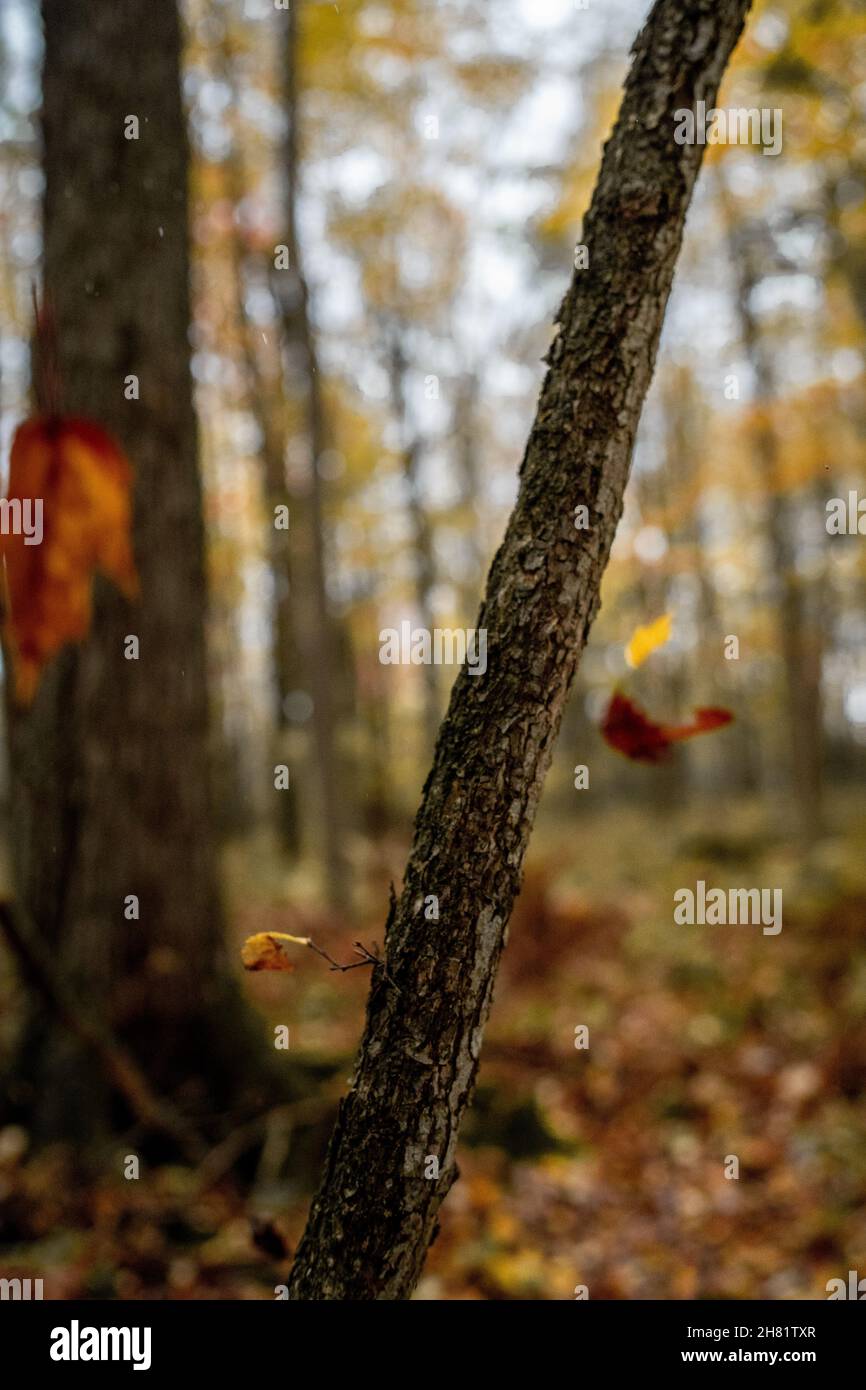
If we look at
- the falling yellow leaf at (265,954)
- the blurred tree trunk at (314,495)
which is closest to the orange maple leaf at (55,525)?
the falling yellow leaf at (265,954)

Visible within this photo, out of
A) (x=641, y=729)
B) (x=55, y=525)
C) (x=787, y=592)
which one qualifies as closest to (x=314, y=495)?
(x=787, y=592)

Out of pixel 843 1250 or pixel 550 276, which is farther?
pixel 550 276

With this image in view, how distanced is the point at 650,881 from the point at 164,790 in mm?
9235

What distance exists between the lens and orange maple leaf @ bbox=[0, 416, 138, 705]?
195 centimetres

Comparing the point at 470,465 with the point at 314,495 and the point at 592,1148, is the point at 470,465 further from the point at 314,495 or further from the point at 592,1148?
the point at 592,1148

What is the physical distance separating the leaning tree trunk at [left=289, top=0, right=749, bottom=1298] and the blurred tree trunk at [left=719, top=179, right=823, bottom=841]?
7.94 meters

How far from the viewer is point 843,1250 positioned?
376 cm

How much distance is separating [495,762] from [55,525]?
3.84 feet

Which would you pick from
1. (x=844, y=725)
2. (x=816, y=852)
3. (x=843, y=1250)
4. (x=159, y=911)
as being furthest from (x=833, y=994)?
(x=844, y=725)

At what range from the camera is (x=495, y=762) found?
1453 mm

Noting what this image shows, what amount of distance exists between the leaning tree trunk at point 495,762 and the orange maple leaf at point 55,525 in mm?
979

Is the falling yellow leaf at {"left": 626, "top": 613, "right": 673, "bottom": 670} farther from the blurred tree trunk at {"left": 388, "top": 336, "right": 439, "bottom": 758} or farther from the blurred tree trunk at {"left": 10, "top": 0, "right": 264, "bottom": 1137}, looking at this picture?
the blurred tree trunk at {"left": 388, "top": 336, "right": 439, "bottom": 758}

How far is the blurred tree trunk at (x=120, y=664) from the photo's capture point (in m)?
3.81
